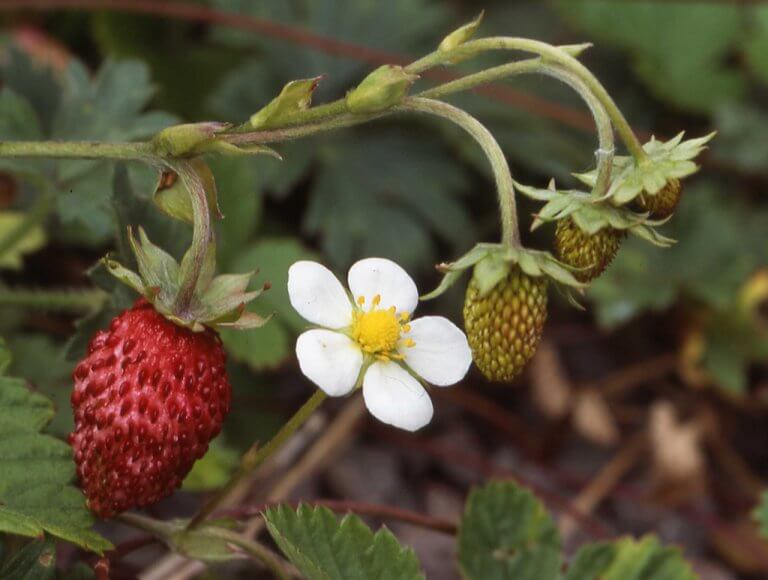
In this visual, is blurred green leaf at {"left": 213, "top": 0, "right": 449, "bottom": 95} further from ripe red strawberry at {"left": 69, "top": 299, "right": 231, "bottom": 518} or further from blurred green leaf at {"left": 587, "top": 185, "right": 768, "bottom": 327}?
ripe red strawberry at {"left": 69, "top": 299, "right": 231, "bottom": 518}

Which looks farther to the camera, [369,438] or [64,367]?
[369,438]

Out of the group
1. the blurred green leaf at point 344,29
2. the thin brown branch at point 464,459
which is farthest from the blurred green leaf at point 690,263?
the blurred green leaf at point 344,29

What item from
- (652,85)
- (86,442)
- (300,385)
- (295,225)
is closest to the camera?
(86,442)

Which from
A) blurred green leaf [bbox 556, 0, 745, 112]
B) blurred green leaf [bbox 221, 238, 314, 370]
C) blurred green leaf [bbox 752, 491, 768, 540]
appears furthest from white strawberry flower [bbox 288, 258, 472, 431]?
blurred green leaf [bbox 556, 0, 745, 112]

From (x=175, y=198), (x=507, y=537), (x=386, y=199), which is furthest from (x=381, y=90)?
(x=386, y=199)

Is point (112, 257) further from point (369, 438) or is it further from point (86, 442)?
point (369, 438)

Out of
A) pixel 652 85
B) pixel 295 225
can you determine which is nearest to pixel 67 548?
pixel 295 225

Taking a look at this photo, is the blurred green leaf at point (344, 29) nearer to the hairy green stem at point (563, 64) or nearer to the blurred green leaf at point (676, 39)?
the blurred green leaf at point (676, 39)
